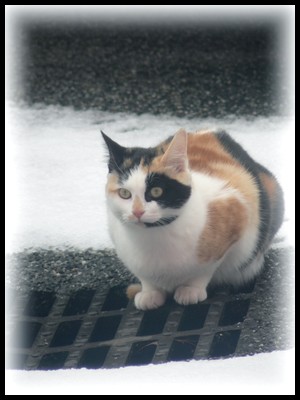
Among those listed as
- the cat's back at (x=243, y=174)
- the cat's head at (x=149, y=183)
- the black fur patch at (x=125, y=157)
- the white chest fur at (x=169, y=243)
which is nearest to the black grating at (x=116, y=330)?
the white chest fur at (x=169, y=243)

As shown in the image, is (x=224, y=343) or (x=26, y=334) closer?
(x=224, y=343)

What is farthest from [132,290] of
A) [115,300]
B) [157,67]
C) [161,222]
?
[157,67]

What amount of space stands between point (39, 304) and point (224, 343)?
605 millimetres

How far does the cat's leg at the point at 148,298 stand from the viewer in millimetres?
2500

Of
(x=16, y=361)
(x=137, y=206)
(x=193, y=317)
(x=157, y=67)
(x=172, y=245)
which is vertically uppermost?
(x=157, y=67)

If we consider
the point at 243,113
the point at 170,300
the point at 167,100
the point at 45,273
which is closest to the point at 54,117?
the point at 167,100

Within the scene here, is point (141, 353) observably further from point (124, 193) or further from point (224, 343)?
point (124, 193)

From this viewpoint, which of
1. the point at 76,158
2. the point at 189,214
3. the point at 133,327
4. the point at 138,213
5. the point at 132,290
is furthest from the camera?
the point at 76,158

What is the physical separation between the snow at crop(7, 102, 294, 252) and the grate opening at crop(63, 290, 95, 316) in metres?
0.27

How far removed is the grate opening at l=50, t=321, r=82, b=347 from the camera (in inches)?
→ 95.8

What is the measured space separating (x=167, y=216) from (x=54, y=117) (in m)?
1.51

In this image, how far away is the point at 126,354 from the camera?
2334 millimetres

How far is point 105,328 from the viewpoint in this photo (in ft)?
8.11

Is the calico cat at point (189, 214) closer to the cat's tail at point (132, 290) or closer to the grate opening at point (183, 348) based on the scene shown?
the cat's tail at point (132, 290)
